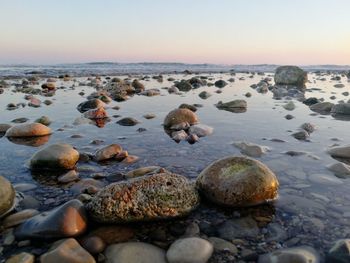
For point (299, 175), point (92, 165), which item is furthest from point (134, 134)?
point (299, 175)

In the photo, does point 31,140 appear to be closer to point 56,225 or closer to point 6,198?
point 6,198

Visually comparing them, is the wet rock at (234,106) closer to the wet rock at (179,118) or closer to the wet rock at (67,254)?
the wet rock at (179,118)

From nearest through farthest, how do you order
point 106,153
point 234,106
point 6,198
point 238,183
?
point 6,198 → point 238,183 → point 106,153 → point 234,106

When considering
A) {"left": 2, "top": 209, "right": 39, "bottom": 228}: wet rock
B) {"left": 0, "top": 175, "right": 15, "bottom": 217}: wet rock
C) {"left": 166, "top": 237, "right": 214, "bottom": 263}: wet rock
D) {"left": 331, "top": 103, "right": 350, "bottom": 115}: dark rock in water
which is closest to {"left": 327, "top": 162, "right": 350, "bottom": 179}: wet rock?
{"left": 166, "top": 237, "right": 214, "bottom": 263}: wet rock

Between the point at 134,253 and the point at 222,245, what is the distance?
2.73 feet

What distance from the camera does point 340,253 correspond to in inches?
124

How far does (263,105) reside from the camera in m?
13.4

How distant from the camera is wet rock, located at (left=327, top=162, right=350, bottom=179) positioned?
532 centimetres

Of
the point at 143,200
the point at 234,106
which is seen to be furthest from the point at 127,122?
the point at 143,200

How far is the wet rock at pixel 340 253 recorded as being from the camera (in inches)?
122

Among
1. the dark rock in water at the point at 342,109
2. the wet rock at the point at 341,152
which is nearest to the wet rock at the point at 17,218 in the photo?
the wet rock at the point at 341,152

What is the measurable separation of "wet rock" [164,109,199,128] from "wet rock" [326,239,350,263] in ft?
19.5

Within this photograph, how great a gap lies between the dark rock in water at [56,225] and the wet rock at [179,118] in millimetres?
5314

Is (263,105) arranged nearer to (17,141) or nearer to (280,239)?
(17,141)
